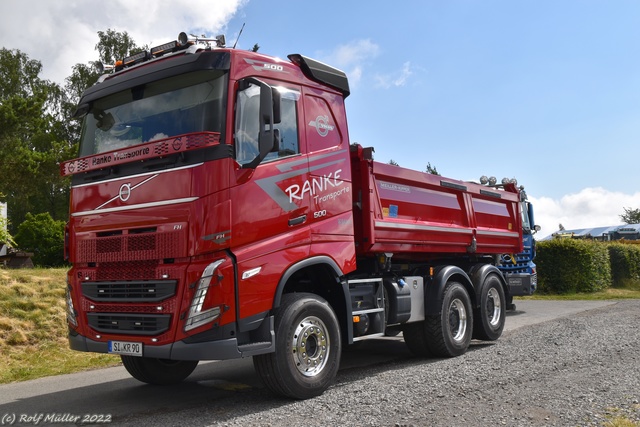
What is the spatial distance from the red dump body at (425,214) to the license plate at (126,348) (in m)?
2.89

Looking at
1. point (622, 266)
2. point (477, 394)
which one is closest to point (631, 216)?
point (622, 266)

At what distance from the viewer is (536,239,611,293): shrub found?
72.2 feet

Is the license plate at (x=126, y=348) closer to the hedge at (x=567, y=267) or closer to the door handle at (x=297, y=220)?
the door handle at (x=297, y=220)

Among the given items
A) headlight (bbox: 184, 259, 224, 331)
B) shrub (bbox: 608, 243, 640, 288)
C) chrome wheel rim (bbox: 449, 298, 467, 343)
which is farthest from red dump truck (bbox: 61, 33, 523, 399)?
shrub (bbox: 608, 243, 640, 288)

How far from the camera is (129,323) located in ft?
18.1

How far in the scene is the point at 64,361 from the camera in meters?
9.24

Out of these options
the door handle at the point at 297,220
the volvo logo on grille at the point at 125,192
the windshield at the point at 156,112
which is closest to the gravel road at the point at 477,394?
the door handle at the point at 297,220

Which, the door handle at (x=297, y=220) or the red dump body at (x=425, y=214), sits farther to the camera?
the red dump body at (x=425, y=214)

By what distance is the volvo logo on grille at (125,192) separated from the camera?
559 cm

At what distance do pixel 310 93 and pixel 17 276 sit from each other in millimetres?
8933

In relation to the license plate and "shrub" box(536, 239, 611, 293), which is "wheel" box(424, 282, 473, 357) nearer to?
the license plate

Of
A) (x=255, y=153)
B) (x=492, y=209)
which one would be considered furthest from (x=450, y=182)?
(x=255, y=153)

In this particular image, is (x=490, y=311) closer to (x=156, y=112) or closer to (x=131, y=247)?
(x=131, y=247)

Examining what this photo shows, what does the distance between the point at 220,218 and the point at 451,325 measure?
15.2ft
